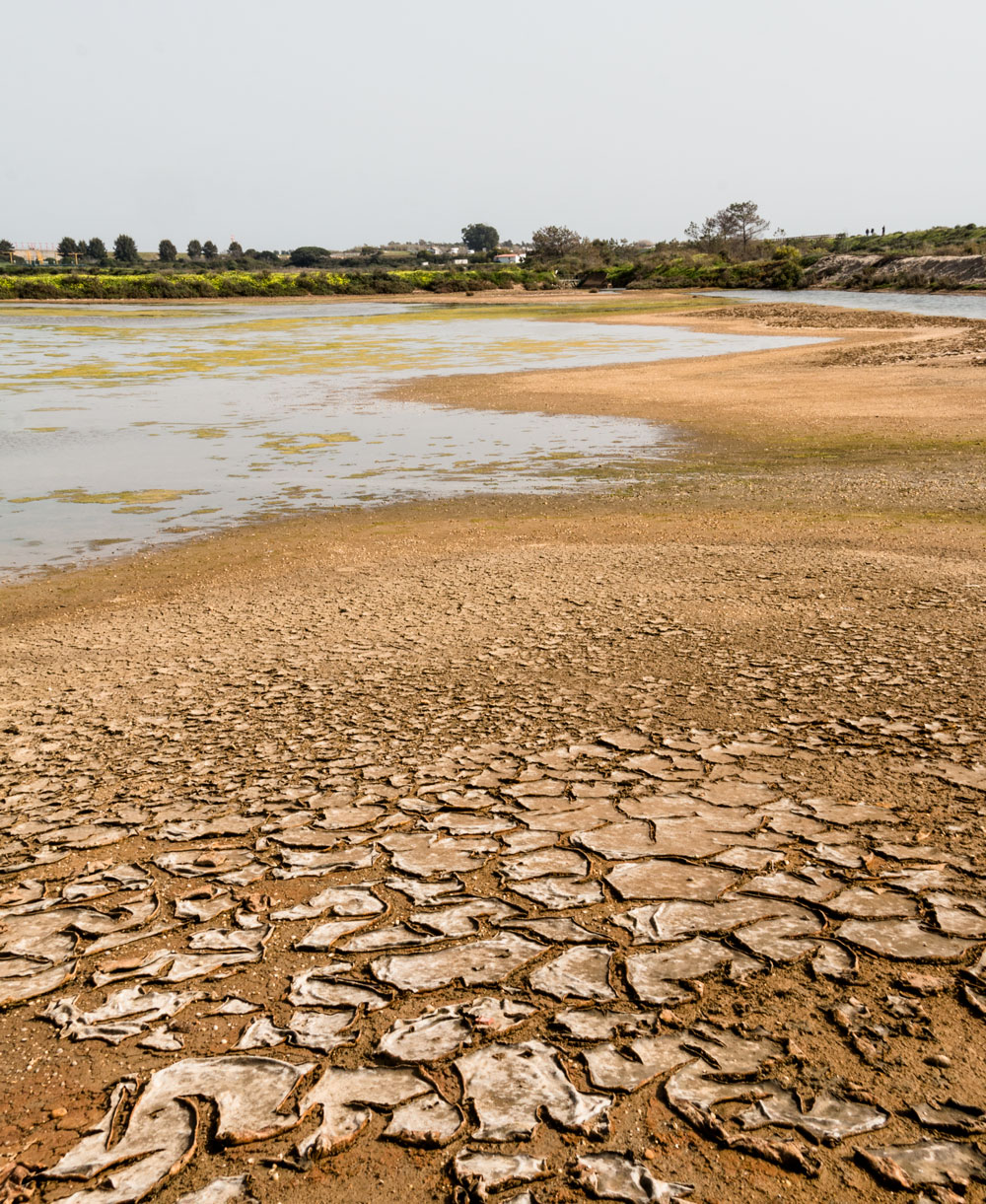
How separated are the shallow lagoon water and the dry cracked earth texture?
4.82 metres

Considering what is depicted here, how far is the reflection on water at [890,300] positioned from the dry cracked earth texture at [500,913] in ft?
122

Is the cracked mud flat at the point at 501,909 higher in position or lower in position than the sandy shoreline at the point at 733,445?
lower

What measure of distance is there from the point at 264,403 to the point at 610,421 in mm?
7384

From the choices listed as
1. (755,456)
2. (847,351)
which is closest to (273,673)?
(755,456)

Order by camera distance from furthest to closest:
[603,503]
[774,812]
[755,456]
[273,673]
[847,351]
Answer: [847,351] < [755,456] < [603,503] < [273,673] < [774,812]

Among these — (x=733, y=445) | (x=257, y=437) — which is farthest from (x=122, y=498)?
(x=733, y=445)

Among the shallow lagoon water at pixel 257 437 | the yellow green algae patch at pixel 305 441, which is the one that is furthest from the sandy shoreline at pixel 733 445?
the yellow green algae patch at pixel 305 441

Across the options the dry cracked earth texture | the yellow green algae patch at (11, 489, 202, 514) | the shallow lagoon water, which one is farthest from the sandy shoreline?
the dry cracked earth texture

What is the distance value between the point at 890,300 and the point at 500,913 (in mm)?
55627

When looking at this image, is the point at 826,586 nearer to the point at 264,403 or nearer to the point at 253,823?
the point at 253,823

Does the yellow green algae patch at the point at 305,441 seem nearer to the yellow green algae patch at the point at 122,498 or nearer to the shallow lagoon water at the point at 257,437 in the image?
the shallow lagoon water at the point at 257,437

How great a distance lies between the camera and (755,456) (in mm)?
12867

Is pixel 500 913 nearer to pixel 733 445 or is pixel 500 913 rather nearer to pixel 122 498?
pixel 122 498

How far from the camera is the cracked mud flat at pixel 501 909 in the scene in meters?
2.42
